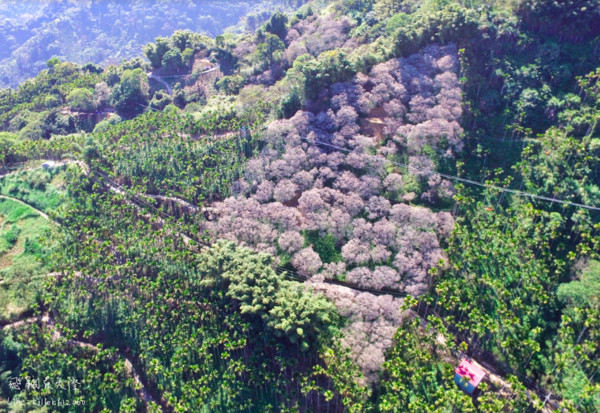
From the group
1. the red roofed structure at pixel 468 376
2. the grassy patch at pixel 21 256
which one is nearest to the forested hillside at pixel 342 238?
the grassy patch at pixel 21 256

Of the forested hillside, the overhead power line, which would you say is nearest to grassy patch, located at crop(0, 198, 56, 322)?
the forested hillside

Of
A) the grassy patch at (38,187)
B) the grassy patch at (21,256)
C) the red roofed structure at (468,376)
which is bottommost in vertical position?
the red roofed structure at (468,376)

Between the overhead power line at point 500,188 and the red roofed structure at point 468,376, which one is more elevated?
the overhead power line at point 500,188

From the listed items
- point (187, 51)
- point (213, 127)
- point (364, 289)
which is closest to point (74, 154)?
point (213, 127)

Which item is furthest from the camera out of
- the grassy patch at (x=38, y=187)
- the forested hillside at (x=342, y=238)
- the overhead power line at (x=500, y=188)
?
the grassy patch at (x=38, y=187)

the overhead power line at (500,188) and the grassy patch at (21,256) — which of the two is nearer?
the overhead power line at (500,188)

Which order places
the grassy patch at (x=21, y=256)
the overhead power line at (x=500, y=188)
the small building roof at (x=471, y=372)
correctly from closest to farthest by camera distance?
1. the small building roof at (x=471, y=372)
2. the overhead power line at (x=500, y=188)
3. the grassy patch at (x=21, y=256)

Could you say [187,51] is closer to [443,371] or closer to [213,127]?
[213,127]

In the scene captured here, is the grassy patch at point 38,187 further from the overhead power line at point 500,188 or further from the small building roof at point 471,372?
the small building roof at point 471,372

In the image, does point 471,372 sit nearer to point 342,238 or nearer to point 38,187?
point 342,238
